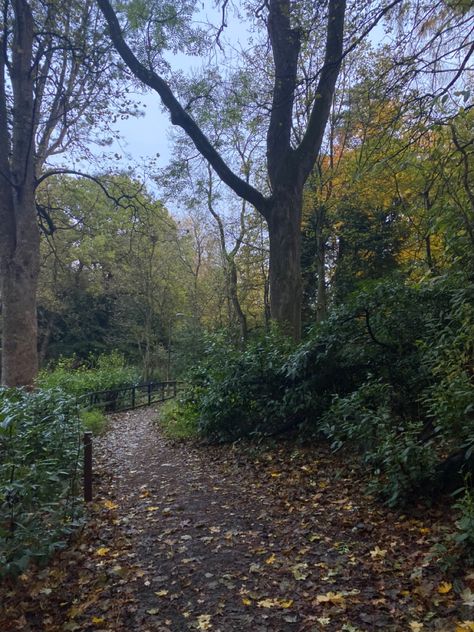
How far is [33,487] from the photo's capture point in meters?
3.94

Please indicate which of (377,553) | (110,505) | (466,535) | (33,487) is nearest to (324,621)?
(377,553)

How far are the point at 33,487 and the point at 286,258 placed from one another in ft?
23.7

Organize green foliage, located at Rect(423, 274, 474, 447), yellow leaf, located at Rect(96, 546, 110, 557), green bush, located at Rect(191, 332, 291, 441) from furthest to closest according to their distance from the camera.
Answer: green bush, located at Rect(191, 332, 291, 441) < yellow leaf, located at Rect(96, 546, 110, 557) < green foliage, located at Rect(423, 274, 474, 447)

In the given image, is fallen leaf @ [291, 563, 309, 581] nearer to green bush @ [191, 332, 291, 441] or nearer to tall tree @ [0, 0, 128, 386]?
green bush @ [191, 332, 291, 441]

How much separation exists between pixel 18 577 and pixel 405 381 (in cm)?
481

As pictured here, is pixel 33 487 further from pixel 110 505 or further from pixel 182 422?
pixel 182 422

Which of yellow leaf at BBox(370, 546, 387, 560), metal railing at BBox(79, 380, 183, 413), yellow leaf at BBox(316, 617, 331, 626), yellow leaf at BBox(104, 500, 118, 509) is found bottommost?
yellow leaf at BBox(316, 617, 331, 626)

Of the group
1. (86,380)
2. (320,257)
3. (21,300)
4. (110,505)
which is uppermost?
(320,257)

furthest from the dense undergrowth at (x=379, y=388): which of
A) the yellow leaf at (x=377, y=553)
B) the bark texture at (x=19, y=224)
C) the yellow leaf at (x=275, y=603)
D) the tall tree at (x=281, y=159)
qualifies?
the bark texture at (x=19, y=224)

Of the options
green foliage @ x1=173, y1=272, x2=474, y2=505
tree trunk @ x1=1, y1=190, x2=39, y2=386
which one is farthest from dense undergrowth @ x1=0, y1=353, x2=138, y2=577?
green foliage @ x1=173, y1=272, x2=474, y2=505

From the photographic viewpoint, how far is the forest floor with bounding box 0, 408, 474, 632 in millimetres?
3102

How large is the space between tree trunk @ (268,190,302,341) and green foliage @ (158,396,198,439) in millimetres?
2849

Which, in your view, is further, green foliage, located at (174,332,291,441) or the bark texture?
the bark texture

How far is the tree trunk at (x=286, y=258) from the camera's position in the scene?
10.0 metres
